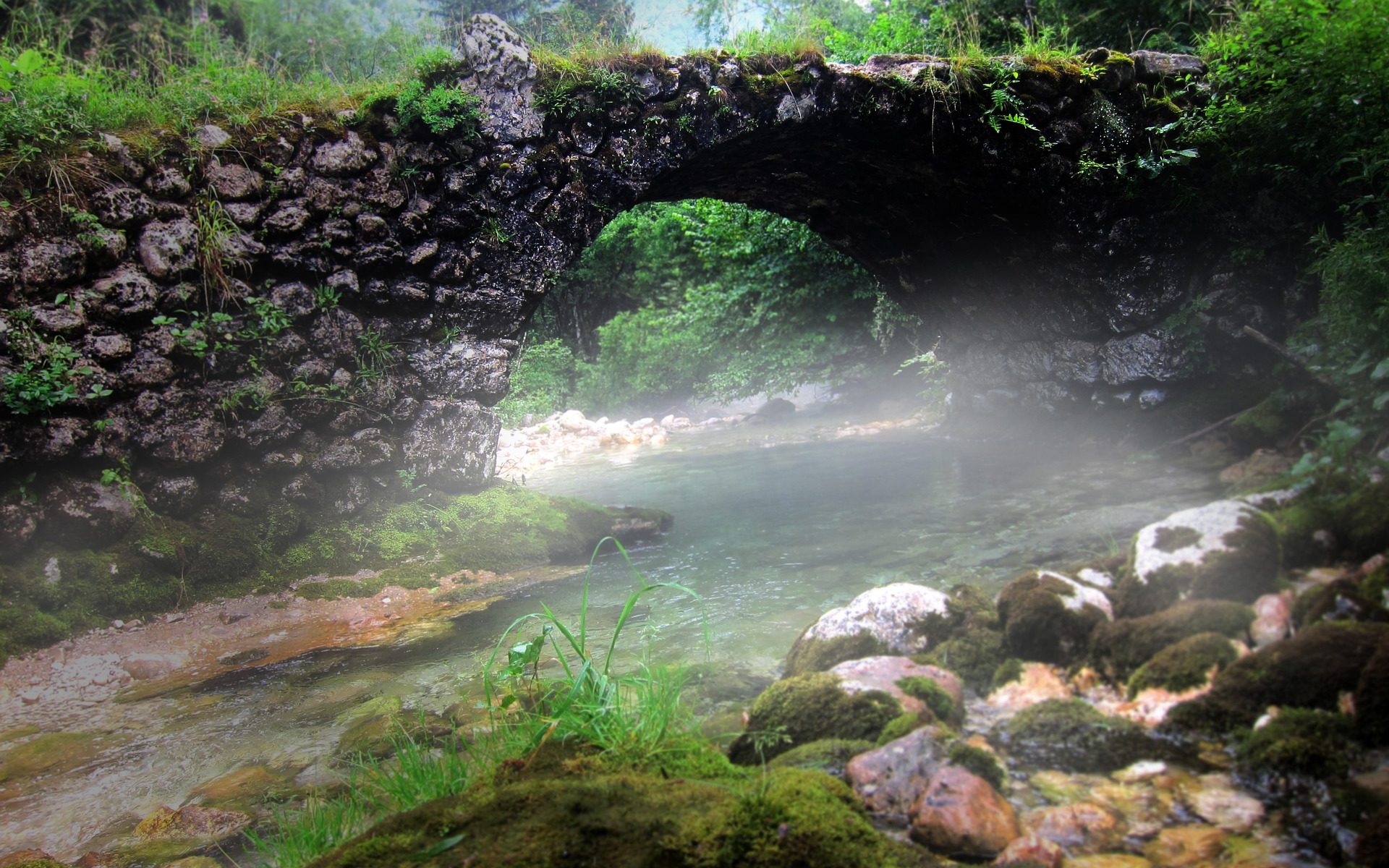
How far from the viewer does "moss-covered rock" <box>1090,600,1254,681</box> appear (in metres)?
3.14

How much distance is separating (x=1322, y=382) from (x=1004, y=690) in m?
5.19

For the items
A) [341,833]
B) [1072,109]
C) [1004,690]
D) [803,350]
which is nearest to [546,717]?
[341,833]

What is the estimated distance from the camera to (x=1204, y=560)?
3.55 m

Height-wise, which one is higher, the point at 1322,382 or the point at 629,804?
the point at 1322,382

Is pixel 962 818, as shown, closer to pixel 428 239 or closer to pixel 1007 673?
pixel 1007 673

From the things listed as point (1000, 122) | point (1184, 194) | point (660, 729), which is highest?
point (1000, 122)

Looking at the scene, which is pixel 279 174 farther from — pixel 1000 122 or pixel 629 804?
pixel 1000 122

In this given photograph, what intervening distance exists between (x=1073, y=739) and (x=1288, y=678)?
0.74 meters

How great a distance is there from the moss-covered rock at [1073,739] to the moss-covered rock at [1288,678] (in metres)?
0.16

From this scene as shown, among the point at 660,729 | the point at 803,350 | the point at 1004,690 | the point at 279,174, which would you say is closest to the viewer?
the point at 660,729

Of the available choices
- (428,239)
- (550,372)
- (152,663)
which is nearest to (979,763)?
(152,663)

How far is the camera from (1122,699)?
3.08 metres

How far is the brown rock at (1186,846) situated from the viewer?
2.09 metres

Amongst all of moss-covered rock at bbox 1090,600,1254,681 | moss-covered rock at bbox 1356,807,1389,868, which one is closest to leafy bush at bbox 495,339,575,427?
moss-covered rock at bbox 1090,600,1254,681
